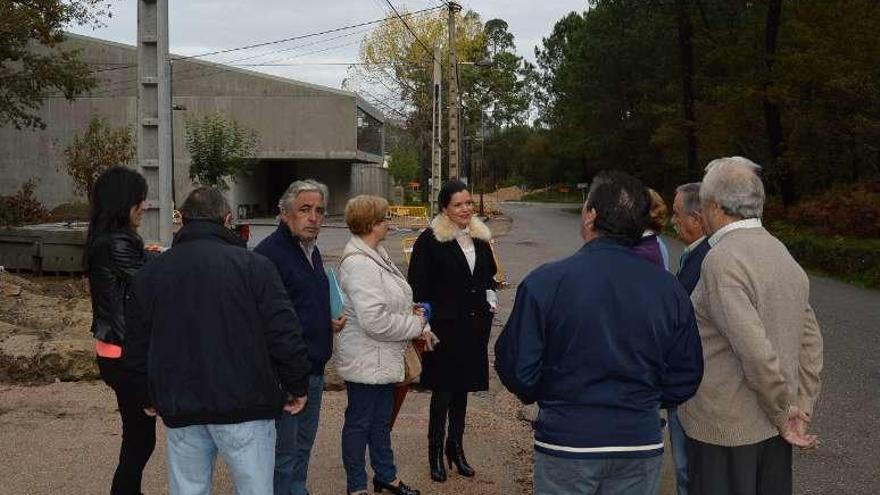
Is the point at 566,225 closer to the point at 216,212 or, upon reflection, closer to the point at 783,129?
the point at 783,129

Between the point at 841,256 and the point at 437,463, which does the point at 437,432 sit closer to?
the point at 437,463

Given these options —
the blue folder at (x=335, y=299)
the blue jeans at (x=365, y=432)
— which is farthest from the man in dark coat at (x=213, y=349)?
the blue jeans at (x=365, y=432)

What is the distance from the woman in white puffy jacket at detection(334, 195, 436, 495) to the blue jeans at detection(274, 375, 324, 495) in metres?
0.27

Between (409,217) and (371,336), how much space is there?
37.8m

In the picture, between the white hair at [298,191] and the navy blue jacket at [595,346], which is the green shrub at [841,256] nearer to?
the white hair at [298,191]

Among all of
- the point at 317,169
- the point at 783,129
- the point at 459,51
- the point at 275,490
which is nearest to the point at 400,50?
the point at 459,51

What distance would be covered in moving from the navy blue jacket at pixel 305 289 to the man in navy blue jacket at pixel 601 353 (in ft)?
4.64

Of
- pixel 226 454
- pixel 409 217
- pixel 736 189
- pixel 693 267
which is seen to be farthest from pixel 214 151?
pixel 736 189

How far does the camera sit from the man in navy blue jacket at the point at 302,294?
3951 millimetres

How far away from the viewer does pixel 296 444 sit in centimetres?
409

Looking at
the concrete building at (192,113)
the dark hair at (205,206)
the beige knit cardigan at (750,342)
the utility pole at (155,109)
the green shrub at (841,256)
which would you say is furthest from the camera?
the concrete building at (192,113)

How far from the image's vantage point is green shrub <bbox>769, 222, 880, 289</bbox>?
54.9ft

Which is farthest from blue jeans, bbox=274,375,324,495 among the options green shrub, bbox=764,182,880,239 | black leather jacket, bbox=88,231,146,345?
green shrub, bbox=764,182,880,239

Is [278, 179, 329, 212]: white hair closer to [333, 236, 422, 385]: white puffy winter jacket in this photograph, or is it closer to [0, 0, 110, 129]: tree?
[333, 236, 422, 385]: white puffy winter jacket
